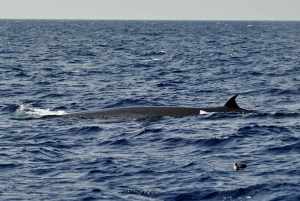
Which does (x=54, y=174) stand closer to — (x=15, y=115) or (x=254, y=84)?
(x=15, y=115)

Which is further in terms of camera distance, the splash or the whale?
the splash

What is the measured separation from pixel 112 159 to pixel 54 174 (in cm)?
231

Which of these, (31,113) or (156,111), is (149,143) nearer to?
(156,111)

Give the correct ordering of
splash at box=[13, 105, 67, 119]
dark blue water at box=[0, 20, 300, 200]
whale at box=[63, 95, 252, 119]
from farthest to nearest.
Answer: splash at box=[13, 105, 67, 119]
whale at box=[63, 95, 252, 119]
dark blue water at box=[0, 20, 300, 200]

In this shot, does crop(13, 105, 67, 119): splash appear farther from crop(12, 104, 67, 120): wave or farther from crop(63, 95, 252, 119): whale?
crop(63, 95, 252, 119): whale

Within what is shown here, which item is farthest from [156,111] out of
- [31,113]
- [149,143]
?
[31,113]

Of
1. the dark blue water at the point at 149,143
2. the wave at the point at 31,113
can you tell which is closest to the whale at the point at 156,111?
the dark blue water at the point at 149,143

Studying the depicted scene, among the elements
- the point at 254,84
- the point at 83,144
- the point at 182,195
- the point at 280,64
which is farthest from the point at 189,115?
the point at 280,64

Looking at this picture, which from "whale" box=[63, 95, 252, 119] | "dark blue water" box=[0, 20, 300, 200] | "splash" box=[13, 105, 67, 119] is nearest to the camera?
"dark blue water" box=[0, 20, 300, 200]

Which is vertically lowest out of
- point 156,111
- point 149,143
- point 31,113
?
point 31,113

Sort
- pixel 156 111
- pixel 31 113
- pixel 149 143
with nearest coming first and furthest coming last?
pixel 149 143
pixel 156 111
pixel 31 113

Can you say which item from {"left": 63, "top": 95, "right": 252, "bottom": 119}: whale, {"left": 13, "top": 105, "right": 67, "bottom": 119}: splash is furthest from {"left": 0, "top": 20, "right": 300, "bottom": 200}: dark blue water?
{"left": 63, "top": 95, "right": 252, "bottom": 119}: whale

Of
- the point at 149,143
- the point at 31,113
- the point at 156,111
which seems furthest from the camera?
the point at 31,113

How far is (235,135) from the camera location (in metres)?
22.5
